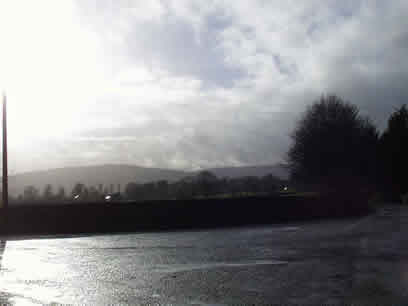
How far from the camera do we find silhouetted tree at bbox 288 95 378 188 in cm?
5622

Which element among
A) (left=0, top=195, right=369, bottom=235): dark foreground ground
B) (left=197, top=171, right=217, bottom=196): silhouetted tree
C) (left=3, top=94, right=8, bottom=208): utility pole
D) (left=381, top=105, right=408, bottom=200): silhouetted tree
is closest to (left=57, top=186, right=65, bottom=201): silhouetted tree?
(left=0, top=195, right=369, bottom=235): dark foreground ground

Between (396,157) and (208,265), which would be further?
(396,157)

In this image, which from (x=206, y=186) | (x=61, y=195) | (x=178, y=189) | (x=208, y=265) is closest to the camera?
(x=208, y=265)

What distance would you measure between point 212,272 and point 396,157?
68.5 m

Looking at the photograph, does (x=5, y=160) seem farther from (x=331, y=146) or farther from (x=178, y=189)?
(x=331, y=146)

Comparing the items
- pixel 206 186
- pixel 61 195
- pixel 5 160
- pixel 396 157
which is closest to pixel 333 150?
pixel 206 186

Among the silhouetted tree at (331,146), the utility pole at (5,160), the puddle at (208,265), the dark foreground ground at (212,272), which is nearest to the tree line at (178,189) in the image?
the silhouetted tree at (331,146)

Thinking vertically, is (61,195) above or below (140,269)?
above

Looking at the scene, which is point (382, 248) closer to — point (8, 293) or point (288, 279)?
point (288, 279)

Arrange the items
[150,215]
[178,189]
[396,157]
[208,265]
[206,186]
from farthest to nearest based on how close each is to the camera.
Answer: [396,157] < [206,186] < [178,189] < [150,215] < [208,265]

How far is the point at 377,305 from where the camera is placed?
8.91 m

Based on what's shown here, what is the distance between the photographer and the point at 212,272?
1293 centimetres

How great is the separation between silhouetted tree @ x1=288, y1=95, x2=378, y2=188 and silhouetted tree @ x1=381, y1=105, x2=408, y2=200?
632 inches

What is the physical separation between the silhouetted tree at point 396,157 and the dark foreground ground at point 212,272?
2201 inches
